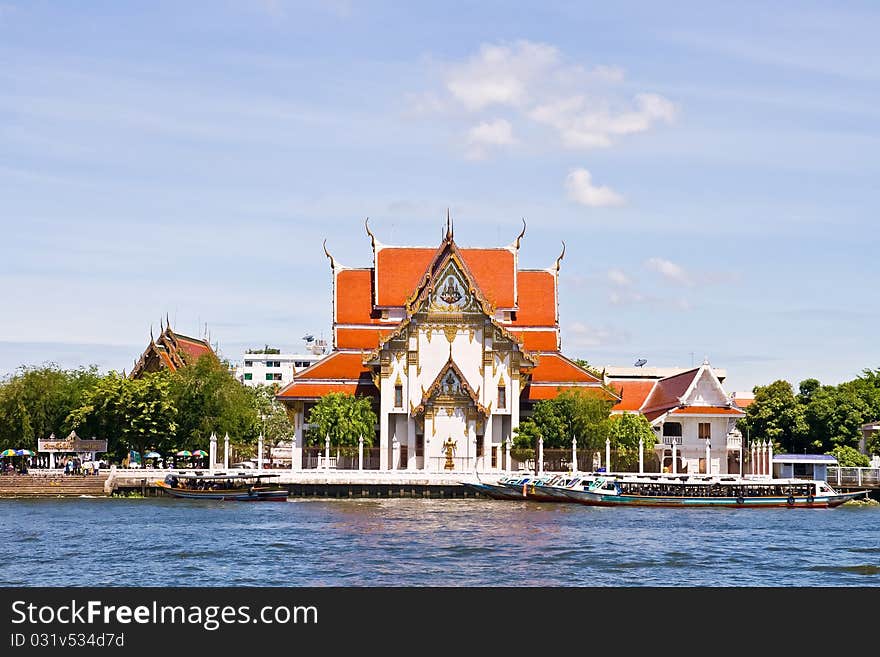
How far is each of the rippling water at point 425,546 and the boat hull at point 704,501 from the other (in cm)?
271

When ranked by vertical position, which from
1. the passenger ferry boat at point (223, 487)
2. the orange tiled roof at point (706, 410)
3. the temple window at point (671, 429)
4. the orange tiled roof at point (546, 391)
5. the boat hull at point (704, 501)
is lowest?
the boat hull at point (704, 501)

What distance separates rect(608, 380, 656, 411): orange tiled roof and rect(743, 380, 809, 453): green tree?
853 cm

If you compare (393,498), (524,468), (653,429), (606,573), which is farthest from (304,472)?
(606,573)

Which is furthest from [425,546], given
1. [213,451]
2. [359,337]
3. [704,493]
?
[359,337]

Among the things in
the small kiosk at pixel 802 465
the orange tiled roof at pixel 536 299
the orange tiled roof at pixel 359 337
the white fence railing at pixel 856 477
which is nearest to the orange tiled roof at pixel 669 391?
the small kiosk at pixel 802 465

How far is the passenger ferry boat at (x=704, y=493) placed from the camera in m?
62.5

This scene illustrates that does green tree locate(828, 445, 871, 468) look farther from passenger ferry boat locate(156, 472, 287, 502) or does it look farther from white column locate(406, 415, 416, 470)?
passenger ferry boat locate(156, 472, 287, 502)

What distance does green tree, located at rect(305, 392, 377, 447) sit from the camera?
2813 inches

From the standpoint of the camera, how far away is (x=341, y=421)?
234 ft

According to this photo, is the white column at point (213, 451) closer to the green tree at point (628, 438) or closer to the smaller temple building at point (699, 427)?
the green tree at point (628, 438)

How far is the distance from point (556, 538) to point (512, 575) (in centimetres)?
1020

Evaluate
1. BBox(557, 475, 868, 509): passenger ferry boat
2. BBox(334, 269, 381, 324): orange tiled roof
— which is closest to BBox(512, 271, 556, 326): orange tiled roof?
BBox(334, 269, 381, 324): orange tiled roof

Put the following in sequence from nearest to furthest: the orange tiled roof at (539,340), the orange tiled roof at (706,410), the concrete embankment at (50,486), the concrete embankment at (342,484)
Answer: the concrete embankment at (50,486)
the concrete embankment at (342,484)
the orange tiled roof at (706,410)
the orange tiled roof at (539,340)
